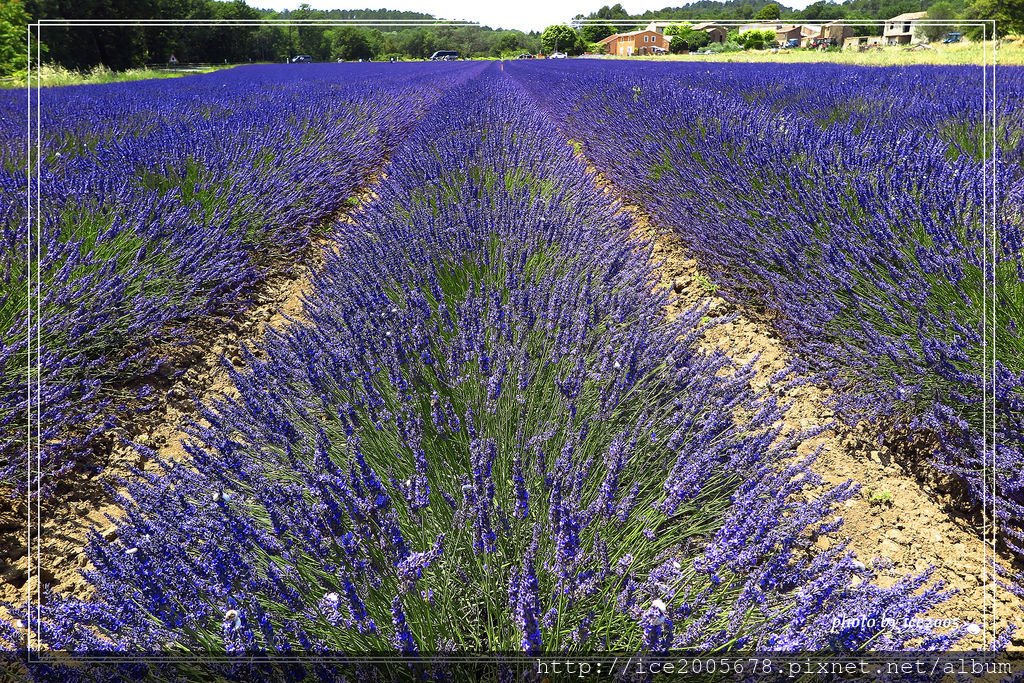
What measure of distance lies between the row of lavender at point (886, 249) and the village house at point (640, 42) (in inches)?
1191

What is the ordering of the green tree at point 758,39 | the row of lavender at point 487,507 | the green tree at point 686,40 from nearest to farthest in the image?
the row of lavender at point 487,507, the green tree at point 686,40, the green tree at point 758,39

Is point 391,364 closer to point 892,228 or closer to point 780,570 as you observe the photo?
point 780,570

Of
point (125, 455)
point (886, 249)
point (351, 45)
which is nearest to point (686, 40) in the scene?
point (351, 45)

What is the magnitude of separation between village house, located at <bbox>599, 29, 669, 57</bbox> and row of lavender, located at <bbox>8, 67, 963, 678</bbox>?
33.6 metres

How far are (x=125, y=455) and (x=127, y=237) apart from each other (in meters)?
1.19

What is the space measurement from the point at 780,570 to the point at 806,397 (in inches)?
59.5

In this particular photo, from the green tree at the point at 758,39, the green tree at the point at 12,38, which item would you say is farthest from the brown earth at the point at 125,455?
the green tree at the point at 758,39

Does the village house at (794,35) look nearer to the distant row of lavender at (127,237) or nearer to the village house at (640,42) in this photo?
the village house at (640,42)

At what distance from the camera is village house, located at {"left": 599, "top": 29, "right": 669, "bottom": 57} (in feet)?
103

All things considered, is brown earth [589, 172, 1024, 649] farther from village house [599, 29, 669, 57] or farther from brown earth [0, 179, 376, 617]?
village house [599, 29, 669, 57]

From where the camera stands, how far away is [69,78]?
1484 cm

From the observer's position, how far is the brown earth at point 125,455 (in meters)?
1.62

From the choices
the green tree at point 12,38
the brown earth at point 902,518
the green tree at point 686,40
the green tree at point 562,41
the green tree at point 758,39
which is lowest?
the brown earth at point 902,518

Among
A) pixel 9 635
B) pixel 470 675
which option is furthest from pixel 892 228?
pixel 9 635
